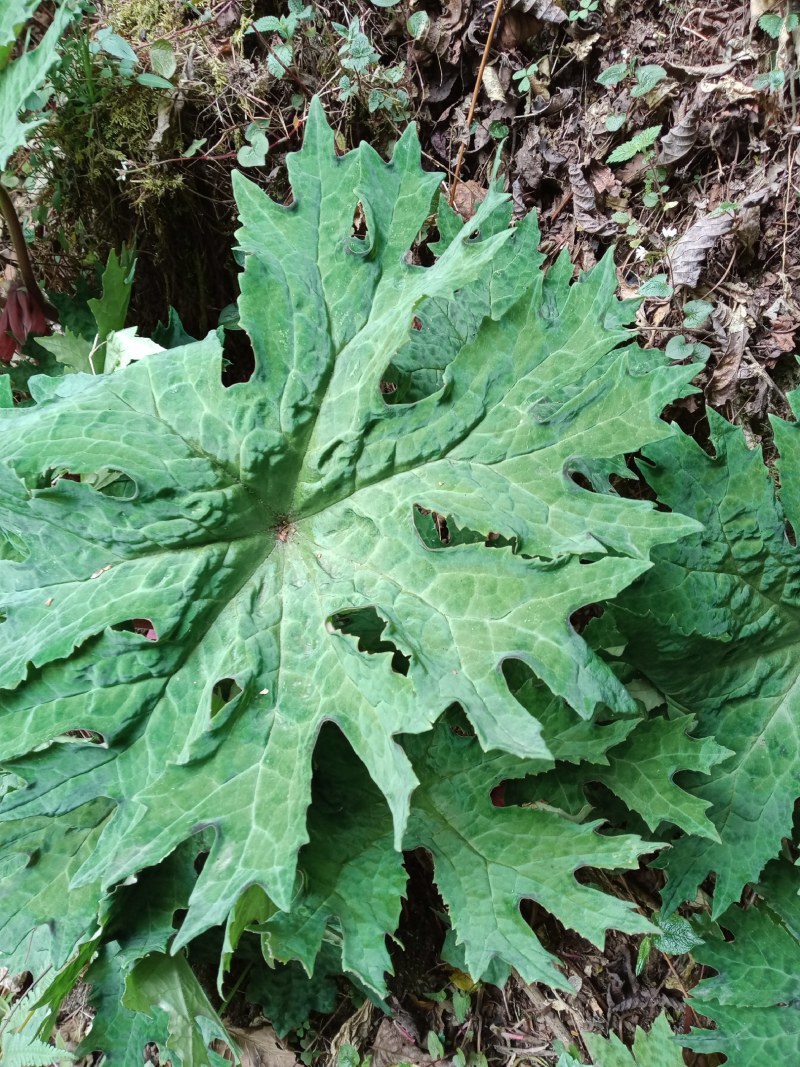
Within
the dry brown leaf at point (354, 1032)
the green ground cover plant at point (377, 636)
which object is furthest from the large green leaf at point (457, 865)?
the dry brown leaf at point (354, 1032)

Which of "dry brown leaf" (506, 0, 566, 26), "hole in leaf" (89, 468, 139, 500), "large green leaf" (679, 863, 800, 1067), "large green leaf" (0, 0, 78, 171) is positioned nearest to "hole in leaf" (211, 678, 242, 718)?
"hole in leaf" (89, 468, 139, 500)

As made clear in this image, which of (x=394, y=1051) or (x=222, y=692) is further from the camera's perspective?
(x=394, y=1051)

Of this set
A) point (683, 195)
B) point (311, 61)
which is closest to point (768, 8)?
point (683, 195)

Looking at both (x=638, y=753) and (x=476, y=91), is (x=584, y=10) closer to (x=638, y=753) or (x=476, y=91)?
(x=476, y=91)

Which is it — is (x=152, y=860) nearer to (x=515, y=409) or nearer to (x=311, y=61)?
(x=515, y=409)

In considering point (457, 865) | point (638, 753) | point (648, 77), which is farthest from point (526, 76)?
point (457, 865)

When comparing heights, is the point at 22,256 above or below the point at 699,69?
below

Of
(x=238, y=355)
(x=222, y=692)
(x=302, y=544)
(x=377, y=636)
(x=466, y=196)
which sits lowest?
(x=222, y=692)
